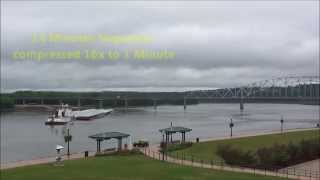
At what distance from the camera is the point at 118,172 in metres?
29.4

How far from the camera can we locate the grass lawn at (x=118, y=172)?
2773 cm

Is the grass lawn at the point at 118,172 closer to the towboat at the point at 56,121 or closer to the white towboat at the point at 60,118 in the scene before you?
the towboat at the point at 56,121

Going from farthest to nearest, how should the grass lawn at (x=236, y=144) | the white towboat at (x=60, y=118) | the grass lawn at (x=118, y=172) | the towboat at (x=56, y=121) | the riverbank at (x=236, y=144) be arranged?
1. the white towboat at (x=60, y=118)
2. the towboat at (x=56, y=121)
3. the riverbank at (x=236, y=144)
4. the grass lawn at (x=236, y=144)
5. the grass lawn at (x=118, y=172)

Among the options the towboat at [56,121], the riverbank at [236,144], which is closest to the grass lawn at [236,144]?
the riverbank at [236,144]

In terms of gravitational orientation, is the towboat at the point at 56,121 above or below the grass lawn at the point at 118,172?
below

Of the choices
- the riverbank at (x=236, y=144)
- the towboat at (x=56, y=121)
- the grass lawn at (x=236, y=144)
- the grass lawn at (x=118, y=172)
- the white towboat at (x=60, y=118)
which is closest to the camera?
the grass lawn at (x=118, y=172)

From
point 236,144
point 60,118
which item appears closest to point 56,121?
point 60,118

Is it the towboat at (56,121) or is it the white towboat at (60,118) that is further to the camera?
the white towboat at (60,118)

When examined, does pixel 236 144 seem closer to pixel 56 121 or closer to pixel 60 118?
pixel 56 121

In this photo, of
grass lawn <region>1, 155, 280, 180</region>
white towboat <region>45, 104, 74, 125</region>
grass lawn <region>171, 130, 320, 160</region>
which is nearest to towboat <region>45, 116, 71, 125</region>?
white towboat <region>45, 104, 74, 125</region>

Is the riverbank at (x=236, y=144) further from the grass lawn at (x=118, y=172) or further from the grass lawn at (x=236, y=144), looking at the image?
the grass lawn at (x=118, y=172)

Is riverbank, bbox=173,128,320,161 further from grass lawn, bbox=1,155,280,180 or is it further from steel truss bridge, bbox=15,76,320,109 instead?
steel truss bridge, bbox=15,76,320,109

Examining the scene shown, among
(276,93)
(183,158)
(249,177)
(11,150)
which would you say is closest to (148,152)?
(183,158)

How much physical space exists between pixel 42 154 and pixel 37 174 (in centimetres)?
2315
